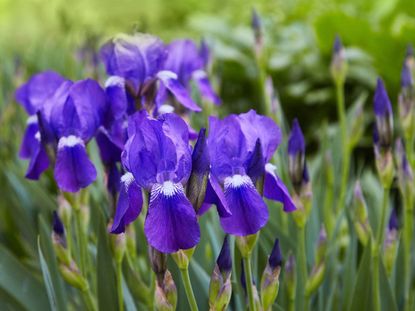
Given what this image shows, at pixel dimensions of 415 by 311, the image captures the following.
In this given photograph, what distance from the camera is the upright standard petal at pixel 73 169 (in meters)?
1.06

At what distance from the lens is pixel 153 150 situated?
87 centimetres

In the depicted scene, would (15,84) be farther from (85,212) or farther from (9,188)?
(85,212)

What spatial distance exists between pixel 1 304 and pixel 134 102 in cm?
46

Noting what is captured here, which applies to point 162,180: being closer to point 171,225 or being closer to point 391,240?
point 171,225

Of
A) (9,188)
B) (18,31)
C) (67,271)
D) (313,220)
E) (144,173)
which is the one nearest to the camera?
(144,173)

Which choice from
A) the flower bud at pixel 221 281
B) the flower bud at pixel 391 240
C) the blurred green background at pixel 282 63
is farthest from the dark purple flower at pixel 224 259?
the blurred green background at pixel 282 63

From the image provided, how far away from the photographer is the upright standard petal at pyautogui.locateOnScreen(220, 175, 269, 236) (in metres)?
0.87

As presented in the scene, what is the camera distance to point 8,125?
7.87 feet

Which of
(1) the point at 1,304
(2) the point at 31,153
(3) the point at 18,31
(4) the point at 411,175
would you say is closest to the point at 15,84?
(2) the point at 31,153

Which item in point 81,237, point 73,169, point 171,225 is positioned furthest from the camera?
point 81,237

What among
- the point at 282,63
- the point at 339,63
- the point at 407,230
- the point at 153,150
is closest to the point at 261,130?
the point at 153,150

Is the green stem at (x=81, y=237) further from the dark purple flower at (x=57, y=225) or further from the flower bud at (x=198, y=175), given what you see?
the flower bud at (x=198, y=175)

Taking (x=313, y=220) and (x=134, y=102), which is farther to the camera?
(x=313, y=220)

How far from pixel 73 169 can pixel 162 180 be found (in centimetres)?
27
